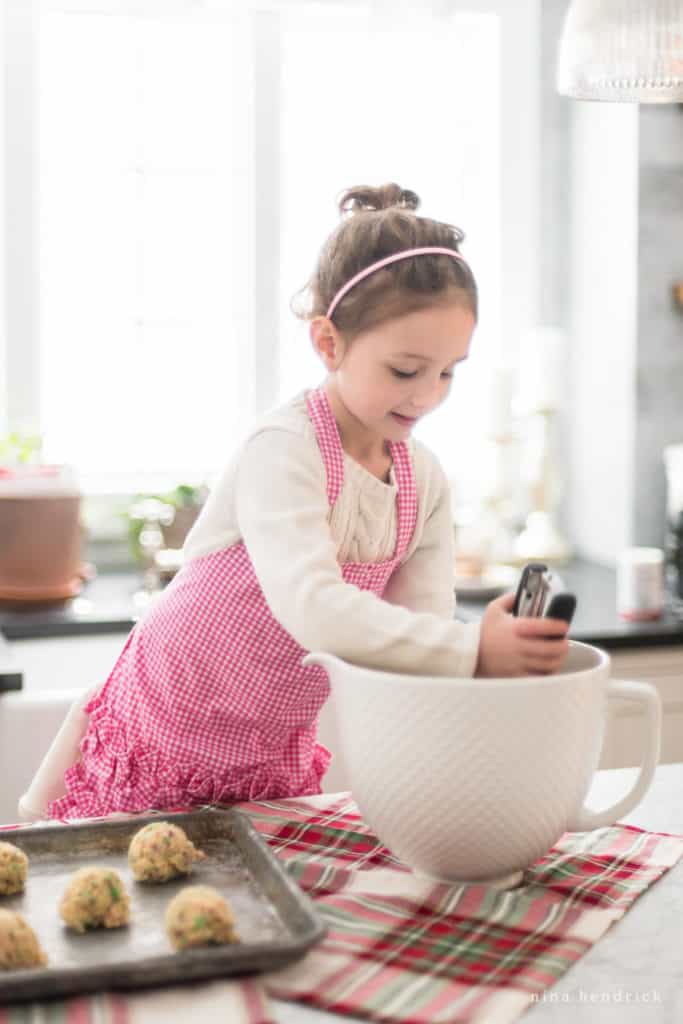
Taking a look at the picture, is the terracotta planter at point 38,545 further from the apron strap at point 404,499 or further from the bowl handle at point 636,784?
the bowl handle at point 636,784

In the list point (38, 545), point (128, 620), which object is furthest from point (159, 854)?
point (38, 545)

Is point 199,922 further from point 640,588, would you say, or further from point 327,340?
point 640,588

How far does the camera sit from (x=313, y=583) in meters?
0.98

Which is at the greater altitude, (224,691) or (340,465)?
(340,465)

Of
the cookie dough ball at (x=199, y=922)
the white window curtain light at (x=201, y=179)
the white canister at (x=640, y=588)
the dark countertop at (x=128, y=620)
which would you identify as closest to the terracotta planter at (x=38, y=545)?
the dark countertop at (x=128, y=620)

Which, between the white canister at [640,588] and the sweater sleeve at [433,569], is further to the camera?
the white canister at [640,588]

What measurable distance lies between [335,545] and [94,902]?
1.27 feet

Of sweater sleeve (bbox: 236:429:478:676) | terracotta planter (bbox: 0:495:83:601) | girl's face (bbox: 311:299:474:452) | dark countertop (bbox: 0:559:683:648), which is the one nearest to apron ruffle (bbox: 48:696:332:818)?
sweater sleeve (bbox: 236:429:478:676)

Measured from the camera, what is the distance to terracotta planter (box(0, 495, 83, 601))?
7.70 ft

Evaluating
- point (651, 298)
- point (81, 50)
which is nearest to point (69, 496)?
point (81, 50)

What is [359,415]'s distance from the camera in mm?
1130

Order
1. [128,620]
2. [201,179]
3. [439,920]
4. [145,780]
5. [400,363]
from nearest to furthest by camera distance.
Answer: [439,920], [400,363], [145,780], [128,620], [201,179]

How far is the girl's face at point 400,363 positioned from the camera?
1.08 metres

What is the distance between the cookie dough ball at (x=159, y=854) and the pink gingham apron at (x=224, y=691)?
27 cm
